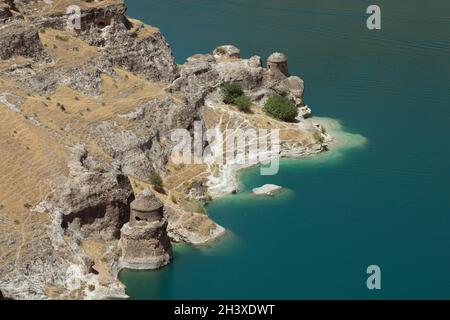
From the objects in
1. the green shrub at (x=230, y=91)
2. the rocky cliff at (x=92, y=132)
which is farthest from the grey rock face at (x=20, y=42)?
the green shrub at (x=230, y=91)

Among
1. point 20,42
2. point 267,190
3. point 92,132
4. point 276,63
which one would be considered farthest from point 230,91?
point 92,132

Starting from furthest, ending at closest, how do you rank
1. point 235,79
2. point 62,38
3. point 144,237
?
point 235,79 → point 62,38 → point 144,237

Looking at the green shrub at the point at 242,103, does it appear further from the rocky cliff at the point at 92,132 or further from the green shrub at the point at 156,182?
the green shrub at the point at 156,182

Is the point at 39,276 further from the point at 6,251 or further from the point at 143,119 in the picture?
the point at 143,119

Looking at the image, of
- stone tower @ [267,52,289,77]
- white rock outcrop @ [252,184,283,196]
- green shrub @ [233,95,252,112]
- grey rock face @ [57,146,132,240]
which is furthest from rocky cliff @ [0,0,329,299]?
white rock outcrop @ [252,184,283,196]

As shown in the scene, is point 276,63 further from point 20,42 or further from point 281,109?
point 20,42

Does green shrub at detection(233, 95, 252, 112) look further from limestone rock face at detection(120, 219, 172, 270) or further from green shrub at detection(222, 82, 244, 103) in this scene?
limestone rock face at detection(120, 219, 172, 270)

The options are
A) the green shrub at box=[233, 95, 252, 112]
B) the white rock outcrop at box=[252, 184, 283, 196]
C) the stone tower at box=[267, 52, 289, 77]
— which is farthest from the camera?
the stone tower at box=[267, 52, 289, 77]
